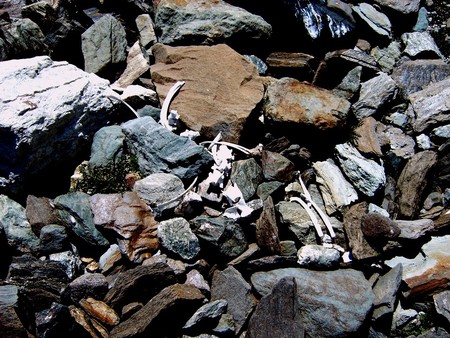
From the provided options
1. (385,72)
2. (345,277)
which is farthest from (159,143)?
(385,72)

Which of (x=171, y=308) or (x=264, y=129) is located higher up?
(x=264, y=129)

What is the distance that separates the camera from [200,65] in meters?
6.90

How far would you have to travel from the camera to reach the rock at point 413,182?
6.39 m

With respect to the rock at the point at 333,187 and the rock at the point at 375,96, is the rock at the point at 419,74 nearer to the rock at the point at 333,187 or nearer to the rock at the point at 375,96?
the rock at the point at 375,96

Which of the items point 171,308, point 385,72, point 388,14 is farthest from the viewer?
point 388,14

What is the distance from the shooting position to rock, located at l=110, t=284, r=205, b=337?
4.97 meters

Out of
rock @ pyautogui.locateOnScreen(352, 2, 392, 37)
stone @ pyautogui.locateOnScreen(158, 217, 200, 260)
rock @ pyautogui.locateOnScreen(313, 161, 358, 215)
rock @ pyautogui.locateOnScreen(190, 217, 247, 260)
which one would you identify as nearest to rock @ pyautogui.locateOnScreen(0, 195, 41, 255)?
stone @ pyautogui.locateOnScreen(158, 217, 200, 260)

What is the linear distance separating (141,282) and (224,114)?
244cm

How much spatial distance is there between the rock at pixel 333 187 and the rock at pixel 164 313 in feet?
6.96

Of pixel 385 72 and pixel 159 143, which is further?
pixel 385 72

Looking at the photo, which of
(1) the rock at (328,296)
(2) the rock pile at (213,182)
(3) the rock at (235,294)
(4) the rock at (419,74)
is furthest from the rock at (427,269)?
(4) the rock at (419,74)

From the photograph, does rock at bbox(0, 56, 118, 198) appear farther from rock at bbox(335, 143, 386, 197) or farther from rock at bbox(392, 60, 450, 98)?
rock at bbox(392, 60, 450, 98)

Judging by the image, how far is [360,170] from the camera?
640 centimetres

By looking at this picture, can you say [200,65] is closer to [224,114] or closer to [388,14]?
[224,114]
